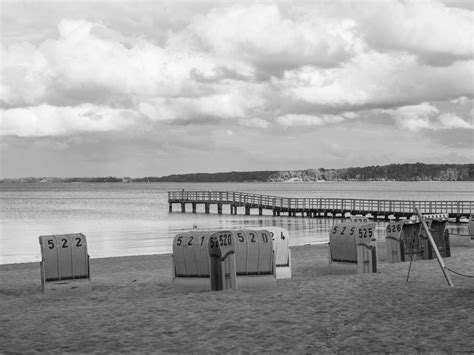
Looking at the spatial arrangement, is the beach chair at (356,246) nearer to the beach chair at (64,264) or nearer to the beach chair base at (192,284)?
the beach chair base at (192,284)

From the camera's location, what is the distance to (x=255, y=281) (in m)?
13.8

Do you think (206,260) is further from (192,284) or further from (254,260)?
(254,260)

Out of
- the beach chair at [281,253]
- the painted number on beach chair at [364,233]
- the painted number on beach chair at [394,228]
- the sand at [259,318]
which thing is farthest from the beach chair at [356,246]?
the painted number on beach chair at [394,228]

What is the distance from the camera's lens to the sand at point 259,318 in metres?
8.33

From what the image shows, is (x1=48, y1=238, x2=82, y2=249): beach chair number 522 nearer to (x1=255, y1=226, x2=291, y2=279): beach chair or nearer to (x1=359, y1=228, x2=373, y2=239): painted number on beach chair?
(x1=255, y1=226, x2=291, y2=279): beach chair

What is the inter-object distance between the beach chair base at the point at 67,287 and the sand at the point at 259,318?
16cm

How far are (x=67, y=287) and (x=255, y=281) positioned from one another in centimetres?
407

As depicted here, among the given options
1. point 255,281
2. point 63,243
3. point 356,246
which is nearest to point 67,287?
point 63,243

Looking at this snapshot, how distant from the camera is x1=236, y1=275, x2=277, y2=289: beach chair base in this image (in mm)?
13688

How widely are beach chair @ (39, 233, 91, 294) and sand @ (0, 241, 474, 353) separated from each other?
27cm

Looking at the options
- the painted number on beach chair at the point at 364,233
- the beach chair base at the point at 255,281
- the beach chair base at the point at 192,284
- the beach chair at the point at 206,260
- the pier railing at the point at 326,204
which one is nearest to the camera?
the beach chair at the point at 206,260

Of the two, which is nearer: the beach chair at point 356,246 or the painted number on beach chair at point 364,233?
the beach chair at point 356,246

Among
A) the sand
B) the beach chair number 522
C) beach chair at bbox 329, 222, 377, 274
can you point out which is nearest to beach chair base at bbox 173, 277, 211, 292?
the sand

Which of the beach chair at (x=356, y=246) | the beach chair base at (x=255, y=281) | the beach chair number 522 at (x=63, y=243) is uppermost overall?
the beach chair number 522 at (x=63, y=243)
